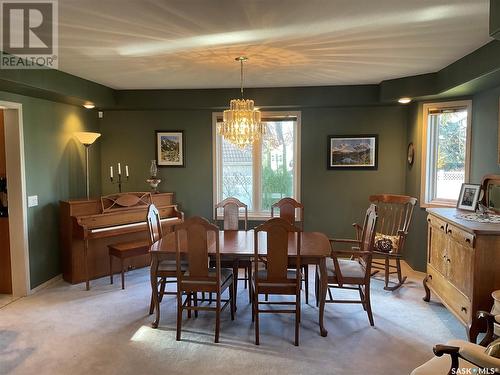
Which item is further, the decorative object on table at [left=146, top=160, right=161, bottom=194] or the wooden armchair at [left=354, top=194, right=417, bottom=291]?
the decorative object on table at [left=146, top=160, right=161, bottom=194]

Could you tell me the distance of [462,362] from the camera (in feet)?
6.34

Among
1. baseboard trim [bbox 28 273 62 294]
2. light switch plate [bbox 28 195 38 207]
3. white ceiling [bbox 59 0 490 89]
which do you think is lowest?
baseboard trim [bbox 28 273 62 294]

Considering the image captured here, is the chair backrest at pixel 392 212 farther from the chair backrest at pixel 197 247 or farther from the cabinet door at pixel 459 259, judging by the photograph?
the chair backrest at pixel 197 247

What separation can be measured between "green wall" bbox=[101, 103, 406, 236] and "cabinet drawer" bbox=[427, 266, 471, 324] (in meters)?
1.75

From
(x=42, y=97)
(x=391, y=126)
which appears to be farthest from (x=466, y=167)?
(x=42, y=97)

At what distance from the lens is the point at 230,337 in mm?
3148

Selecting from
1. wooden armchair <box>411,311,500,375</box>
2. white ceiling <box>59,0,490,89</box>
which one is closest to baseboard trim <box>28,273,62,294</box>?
white ceiling <box>59,0,490,89</box>

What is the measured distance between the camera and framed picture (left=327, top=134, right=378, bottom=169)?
5.24 metres

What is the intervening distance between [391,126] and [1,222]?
5.19 m

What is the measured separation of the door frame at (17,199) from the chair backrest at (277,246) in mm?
2832

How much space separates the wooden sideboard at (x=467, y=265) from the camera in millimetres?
2713

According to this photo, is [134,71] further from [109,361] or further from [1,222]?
[109,361]

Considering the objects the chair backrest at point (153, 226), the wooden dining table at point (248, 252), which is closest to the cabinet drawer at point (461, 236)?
the wooden dining table at point (248, 252)

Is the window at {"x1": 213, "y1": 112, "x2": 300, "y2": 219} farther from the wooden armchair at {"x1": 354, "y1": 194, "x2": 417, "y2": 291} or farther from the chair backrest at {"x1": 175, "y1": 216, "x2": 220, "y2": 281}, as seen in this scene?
the chair backrest at {"x1": 175, "y1": 216, "x2": 220, "y2": 281}
